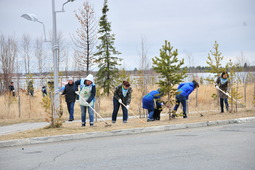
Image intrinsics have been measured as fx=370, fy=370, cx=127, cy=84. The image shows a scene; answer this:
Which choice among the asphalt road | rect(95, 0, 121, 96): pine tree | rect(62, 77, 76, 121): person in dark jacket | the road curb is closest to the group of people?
rect(62, 77, 76, 121): person in dark jacket

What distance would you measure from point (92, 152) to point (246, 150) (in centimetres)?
298

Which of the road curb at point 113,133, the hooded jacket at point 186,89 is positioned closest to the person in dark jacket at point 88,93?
the road curb at point 113,133

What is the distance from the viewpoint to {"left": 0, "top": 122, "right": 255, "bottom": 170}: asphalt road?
5984 mm

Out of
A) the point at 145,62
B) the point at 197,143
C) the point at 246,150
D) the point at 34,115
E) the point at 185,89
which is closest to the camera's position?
the point at 246,150

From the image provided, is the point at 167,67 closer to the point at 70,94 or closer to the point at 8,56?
the point at 70,94

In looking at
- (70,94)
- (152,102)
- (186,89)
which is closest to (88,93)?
(152,102)

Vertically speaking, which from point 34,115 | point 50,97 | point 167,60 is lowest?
point 34,115

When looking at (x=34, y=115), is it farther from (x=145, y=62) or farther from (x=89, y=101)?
(x=145, y=62)

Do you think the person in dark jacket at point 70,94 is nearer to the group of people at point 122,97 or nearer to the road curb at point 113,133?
the group of people at point 122,97

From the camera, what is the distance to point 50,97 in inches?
451

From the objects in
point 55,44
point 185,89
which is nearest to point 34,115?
point 55,44

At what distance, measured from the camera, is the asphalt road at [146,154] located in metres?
5.98

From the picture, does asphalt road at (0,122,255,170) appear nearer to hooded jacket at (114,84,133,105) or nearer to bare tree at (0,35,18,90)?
hooded jacket at (114,84,133,105)

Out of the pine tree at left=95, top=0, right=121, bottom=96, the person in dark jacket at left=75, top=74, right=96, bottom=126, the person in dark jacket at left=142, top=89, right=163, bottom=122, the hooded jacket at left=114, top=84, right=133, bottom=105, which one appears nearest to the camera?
the person in dark jacket at left=75, top=74, right=96, bottom=126
